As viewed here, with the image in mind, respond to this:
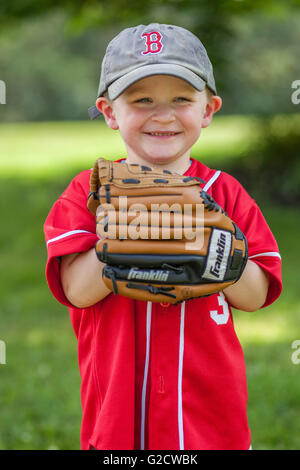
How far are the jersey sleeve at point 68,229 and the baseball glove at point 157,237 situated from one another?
113 mm

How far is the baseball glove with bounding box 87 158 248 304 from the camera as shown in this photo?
4.77 ft

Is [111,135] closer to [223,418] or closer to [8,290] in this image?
[8,290]

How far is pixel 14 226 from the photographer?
757 cm

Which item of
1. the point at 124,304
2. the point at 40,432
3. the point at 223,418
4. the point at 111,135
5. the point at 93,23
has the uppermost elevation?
the point at 111,135

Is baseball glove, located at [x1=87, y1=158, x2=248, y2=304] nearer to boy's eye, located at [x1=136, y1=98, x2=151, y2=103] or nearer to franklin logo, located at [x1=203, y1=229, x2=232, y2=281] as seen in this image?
franklin logo, located at [x1=203, y1=229, x2=232, y2=281]

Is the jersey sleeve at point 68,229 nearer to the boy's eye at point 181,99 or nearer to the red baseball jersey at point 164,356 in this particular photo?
the red baseball jersey at point 164,356

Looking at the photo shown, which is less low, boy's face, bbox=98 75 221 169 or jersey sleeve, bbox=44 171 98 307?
boy's face, bbox=98 75 221 169

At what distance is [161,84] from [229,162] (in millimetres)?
7996

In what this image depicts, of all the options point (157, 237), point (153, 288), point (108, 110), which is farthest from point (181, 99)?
point (153, 288)

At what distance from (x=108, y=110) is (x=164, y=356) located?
721mm

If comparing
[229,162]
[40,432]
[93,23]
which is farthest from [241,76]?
[40,432]

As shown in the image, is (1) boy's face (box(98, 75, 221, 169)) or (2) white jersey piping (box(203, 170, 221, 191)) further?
(2) white jersey piping (box(203, 170, 221, 191))

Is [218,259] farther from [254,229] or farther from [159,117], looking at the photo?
[159,117]

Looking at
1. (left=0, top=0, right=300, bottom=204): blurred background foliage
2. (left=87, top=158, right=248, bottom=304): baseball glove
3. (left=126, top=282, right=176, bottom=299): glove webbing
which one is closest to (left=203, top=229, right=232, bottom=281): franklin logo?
(left=87, top=158, right=248, bottom=304): baseball glove
